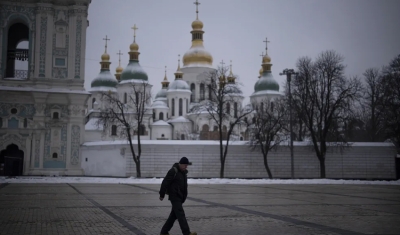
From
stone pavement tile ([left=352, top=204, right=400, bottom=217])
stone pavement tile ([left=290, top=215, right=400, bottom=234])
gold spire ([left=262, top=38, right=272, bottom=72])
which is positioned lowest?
stone pavement tile ([left=352, top=204, right=400, bottom=217])

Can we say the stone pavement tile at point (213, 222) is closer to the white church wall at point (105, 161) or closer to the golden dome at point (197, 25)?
the white church wall at point (105, 161)

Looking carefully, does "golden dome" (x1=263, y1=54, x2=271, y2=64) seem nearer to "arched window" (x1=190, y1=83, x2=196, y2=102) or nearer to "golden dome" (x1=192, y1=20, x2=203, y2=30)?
"golden dome" (x1=192, y1=20, x2=203, y2=30)

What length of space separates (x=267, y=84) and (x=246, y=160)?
4254cm

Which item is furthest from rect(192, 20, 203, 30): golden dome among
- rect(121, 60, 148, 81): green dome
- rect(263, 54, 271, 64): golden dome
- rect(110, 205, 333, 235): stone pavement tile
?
rect(110, 205, 333, 235): stone pavement tile

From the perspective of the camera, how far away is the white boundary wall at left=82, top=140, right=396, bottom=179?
131 ft

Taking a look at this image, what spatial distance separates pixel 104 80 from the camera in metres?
83.2

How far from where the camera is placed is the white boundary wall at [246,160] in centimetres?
4000

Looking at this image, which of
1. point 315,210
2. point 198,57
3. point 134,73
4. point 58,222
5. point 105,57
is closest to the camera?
point 58,222

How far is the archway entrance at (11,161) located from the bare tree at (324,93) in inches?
829

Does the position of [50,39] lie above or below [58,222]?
above

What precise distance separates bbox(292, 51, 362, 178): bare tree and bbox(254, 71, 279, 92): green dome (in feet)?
140

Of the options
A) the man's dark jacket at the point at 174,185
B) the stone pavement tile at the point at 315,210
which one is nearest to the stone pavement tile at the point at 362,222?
the stone pavement tile at the point at 315,210

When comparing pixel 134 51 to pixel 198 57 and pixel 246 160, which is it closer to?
pixel 198 57

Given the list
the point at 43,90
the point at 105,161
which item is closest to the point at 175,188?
the point at 43,90
